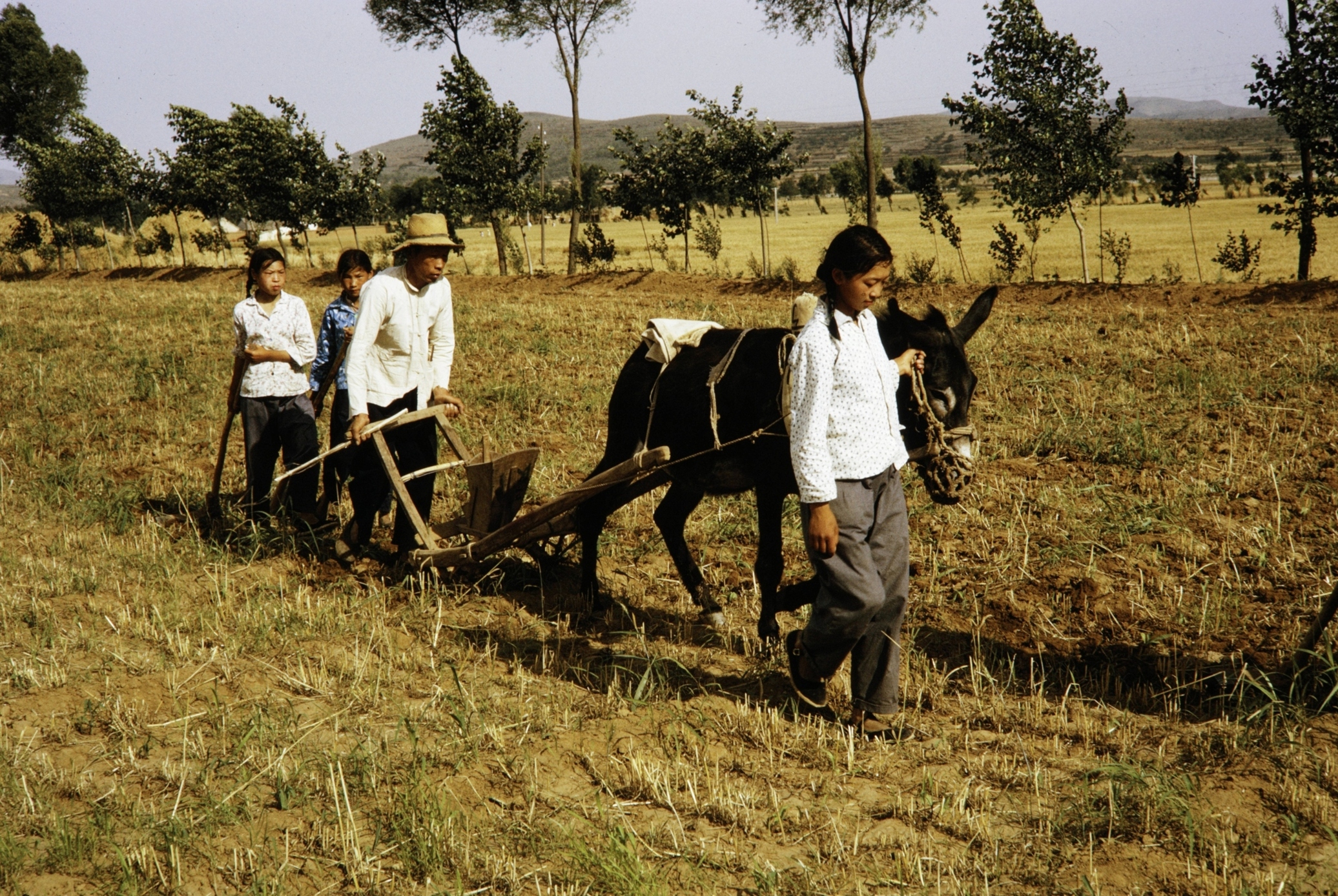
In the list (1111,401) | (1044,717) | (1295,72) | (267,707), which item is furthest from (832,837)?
(1295,72)

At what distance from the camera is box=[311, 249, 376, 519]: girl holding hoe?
690 cm

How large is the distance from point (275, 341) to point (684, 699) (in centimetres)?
385

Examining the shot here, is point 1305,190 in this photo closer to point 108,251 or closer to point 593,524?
point 593,524

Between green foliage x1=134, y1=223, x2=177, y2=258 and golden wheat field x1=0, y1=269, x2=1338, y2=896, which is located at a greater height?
green foliage x1=134, y1=223, x2=177, y2=258

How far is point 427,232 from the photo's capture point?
18.4 ft

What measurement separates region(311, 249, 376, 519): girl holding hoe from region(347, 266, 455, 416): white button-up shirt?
1072 millimetres

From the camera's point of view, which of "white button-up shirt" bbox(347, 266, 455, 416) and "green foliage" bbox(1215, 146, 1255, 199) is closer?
"white button-up shirt" bbox(347, 266, 455, 416)

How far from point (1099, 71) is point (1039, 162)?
1.98 m

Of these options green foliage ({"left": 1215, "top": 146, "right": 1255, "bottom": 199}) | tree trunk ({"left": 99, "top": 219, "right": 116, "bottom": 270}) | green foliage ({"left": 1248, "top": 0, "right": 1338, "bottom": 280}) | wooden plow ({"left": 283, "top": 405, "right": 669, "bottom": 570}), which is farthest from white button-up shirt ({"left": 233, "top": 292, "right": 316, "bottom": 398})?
green foliage ({"left": 1215, "top": 146, "right": 1255, "bottom": 199})

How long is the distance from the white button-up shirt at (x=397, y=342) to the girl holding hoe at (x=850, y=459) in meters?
2.73

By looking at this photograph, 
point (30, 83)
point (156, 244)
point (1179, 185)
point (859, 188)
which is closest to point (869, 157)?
point (859, 188)

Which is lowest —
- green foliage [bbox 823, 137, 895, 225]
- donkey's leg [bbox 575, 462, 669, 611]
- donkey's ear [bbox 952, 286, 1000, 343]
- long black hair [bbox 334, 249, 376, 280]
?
donkey's leg [bbox 575, 462, 669, 611]

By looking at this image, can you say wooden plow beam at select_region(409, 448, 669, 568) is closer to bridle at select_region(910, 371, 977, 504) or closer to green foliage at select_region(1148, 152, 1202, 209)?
bridle at select_region(910, 371, 977, 504)

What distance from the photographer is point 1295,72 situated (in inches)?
640
